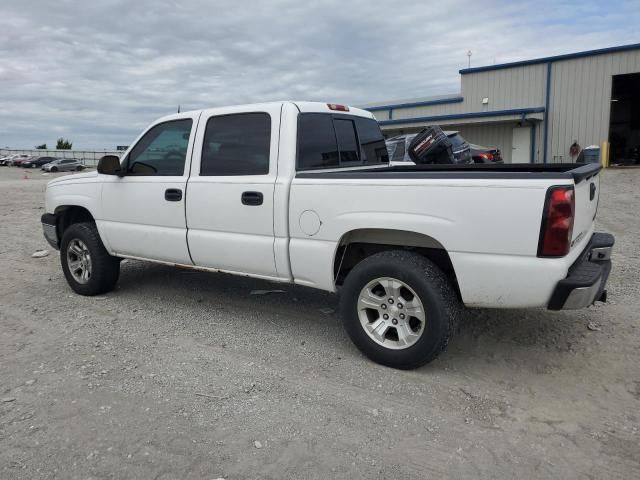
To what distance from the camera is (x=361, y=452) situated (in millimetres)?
2979

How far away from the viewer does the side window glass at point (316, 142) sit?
4.50m

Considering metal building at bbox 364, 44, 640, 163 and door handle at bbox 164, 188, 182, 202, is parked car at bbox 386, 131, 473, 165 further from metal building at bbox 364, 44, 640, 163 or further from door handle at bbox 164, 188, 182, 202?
metal building at bbox 364, 44, 640, 163

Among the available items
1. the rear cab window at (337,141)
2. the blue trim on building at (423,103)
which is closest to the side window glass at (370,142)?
the rear cab window at (337,141)

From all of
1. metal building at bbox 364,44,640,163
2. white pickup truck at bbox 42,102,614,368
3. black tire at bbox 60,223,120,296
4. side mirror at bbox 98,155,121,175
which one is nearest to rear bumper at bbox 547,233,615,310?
white pickup truck at bbox 42,102,614,368

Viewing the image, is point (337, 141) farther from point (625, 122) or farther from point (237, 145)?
point (625, 122)

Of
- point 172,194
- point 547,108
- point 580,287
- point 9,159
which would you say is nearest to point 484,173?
point 580,287

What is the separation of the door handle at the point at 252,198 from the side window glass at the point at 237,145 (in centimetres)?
19

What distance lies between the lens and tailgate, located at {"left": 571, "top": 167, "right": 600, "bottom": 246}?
11.7 feet

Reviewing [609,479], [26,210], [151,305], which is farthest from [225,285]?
[26,210]

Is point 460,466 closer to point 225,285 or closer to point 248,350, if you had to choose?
point 248,350

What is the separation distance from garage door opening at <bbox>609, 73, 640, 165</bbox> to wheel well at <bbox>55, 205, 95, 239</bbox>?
1012 inches

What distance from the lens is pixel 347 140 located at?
5.12 m

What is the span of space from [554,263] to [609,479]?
1.23m

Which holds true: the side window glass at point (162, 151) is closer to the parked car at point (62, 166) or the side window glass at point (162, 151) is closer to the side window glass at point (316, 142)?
the side window glass at point (316, 142)
